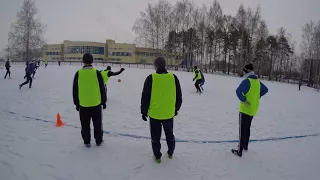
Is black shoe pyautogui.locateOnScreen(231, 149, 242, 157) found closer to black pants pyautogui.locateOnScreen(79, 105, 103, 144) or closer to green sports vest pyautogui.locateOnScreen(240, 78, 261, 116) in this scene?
green sports vest pyautogui.locateOnScreen(240, 78, 261, 116)

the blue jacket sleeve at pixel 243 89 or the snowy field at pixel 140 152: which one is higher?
the blue jacket sleeve at pixel 243 89

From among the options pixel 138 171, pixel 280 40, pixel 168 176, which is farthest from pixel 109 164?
pixel 280 40

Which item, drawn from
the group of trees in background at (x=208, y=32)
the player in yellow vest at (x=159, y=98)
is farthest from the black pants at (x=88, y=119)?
the group of trees in background at (x=208, y=32)

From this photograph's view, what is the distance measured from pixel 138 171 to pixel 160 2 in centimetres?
3879

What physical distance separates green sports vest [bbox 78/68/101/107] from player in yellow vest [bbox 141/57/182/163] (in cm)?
101

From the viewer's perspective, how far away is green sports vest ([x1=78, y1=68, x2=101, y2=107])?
360 cm

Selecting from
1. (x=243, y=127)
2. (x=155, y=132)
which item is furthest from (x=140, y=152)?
(x=243, y=127)

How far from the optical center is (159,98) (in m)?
3.24

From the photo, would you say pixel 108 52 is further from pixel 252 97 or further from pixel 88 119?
pixel 252 97

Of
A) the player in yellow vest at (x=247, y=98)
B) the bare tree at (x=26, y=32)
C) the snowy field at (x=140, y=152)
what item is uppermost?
the bare tree at (x=26, y=32)

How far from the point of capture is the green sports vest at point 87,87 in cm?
360

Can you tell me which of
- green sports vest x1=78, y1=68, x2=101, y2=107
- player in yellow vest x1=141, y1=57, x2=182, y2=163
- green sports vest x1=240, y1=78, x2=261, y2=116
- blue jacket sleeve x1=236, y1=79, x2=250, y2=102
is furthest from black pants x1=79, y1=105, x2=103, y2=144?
green sports vest x1=240, y1=78, x2=261, y2=116

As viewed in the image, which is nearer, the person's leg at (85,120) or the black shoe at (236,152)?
the person's leg at (85,120)

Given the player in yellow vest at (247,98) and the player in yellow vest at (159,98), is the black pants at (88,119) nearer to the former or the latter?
the player in yellow vest at (159,98)
